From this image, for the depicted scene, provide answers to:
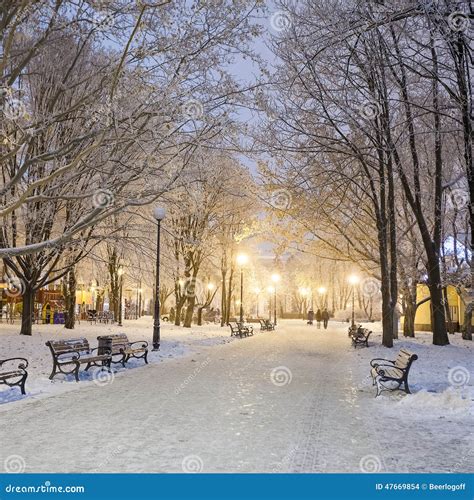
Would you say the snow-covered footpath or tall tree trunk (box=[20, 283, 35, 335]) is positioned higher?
tall tree trunk (box=[20, 283, 35, 335])

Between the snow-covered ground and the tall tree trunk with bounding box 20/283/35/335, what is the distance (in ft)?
26.5

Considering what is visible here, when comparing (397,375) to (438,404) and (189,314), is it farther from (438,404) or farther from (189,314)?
(189,314)

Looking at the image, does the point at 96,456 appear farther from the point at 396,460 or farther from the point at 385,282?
the point at 385,282

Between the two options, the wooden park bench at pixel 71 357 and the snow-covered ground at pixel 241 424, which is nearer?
the snow-covered ground at pixel 241 424

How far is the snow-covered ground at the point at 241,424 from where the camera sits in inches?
234

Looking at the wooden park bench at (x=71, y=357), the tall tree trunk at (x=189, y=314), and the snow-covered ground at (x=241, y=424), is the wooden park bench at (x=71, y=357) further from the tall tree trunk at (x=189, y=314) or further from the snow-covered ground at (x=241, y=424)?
the tall tree trunk at (x=189, y=314)

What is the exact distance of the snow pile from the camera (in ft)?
29.0

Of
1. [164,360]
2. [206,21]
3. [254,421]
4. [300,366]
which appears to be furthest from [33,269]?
[254,421]

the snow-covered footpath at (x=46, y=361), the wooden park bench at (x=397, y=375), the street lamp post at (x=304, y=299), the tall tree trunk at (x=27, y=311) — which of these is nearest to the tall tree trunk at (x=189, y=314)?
the snow-covered footpath at (x=46, y=361)

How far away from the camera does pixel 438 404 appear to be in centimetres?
934

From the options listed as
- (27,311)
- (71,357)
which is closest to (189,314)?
(27,311)

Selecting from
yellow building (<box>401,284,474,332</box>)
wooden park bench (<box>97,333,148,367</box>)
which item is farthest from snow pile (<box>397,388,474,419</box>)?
yellow building (<box>401,284,474,332</box>)

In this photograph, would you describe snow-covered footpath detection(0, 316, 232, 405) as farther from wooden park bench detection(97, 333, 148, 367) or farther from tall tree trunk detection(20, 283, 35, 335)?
tall tree trunk detection(20, 283, 35, 335)

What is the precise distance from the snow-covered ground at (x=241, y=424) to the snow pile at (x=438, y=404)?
2cm
